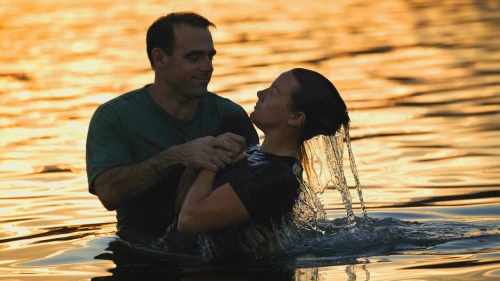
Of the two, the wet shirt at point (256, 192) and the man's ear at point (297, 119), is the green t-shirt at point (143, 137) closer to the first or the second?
the wet shirt at point (256, 192)

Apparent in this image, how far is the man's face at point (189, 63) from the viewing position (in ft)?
30.6

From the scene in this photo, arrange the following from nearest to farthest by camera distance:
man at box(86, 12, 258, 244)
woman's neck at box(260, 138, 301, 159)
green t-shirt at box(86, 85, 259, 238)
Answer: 1. woman's neck at box(260, 138, 301, 159)
2. man at box(86, 12, 258, 244)
3. green t-shirt at box(86, 85, 259, 238)

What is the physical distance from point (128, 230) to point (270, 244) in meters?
1.35

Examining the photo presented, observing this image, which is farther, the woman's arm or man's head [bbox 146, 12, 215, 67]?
man's head [bbox 146, 12, 215, 67]

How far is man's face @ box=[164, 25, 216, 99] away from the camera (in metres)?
9.34

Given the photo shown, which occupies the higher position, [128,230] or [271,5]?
[271,5]

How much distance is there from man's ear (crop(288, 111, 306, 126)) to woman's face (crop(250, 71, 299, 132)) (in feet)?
0.07

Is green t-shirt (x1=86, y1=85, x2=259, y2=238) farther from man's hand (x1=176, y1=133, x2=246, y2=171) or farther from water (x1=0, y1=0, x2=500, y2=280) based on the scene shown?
man's hand (x1=176, y1=133, x2=246, y2=171)

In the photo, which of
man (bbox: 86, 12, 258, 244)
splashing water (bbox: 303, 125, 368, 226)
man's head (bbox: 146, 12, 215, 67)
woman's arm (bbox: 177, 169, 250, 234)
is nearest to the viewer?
woman's arm (bbox: 177, 169, 250, 234)

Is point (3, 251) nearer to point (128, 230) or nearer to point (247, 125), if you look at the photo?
point (128, 230)

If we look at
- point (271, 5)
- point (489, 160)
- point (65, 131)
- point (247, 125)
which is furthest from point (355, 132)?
point (271, 5)

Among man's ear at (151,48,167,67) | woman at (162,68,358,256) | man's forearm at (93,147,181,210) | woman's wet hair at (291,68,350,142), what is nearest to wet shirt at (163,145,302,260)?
woman at (162,68,358,256)

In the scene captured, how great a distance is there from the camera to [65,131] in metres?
15.1

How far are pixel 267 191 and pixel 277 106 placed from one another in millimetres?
529
